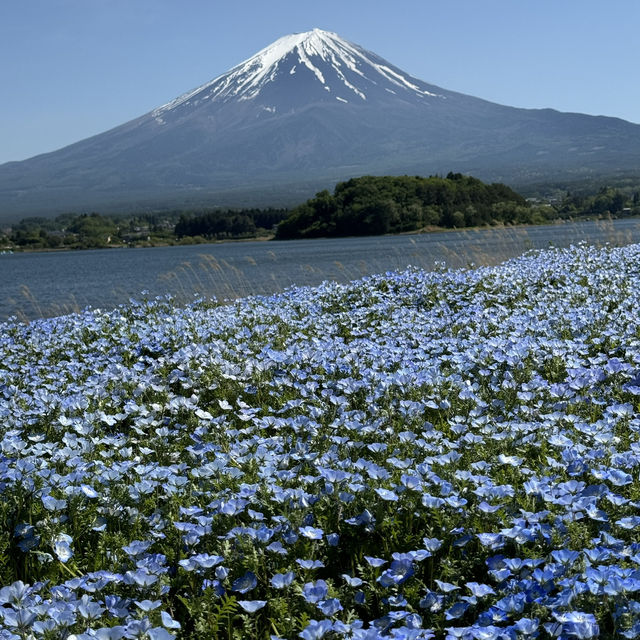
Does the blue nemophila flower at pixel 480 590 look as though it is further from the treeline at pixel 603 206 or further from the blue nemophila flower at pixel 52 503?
the treeline at pixel 603 206

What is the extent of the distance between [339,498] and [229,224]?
263 ft

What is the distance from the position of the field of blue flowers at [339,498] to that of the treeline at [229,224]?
2994 inches

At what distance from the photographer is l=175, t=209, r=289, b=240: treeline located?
81688 millimetres

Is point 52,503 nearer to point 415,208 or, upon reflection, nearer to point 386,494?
point 386,494

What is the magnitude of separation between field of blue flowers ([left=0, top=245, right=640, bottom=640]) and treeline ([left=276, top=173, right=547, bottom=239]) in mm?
52316

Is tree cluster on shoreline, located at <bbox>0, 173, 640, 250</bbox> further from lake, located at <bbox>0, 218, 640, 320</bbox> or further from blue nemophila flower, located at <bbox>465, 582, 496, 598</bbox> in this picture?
blue nemophila flower, located at <bbox>465, 582, 496, 598</bbox>

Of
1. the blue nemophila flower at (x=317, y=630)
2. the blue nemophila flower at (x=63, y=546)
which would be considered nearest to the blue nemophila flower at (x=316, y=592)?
A: the blue nemophila flower at (x=317, y=630)

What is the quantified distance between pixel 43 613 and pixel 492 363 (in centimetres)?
380

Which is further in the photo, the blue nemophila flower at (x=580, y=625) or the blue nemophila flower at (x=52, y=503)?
the blue nemophila flower at (x=52, y=503)

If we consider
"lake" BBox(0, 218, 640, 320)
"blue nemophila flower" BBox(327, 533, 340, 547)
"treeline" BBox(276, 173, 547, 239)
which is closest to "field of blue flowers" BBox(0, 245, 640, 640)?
"blue nemophila flower" BBox(327, 533, 340, 547)

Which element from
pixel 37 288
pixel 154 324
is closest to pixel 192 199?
pixel 37 288

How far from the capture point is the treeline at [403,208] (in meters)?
59.7

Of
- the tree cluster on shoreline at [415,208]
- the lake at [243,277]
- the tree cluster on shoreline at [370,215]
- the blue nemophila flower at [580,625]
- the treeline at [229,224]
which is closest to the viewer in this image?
the blue nemophila flower at [580,625]

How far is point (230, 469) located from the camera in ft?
11.0
